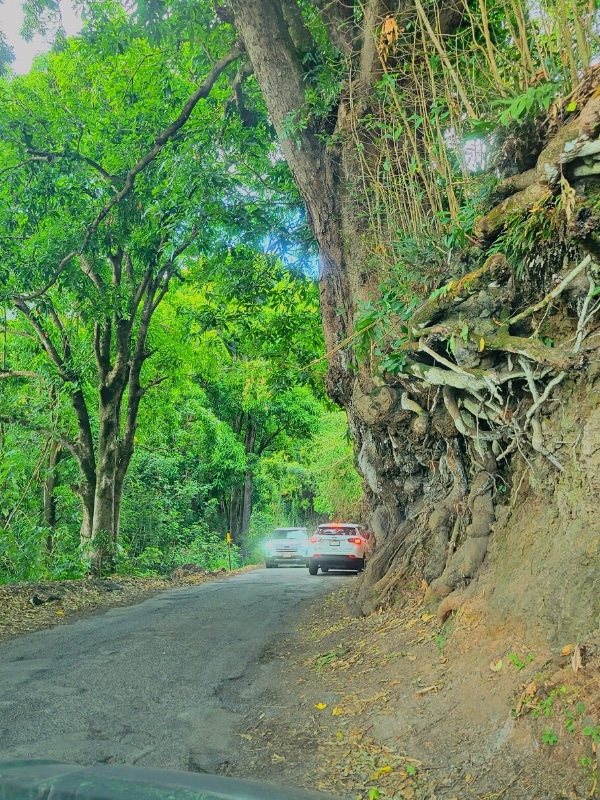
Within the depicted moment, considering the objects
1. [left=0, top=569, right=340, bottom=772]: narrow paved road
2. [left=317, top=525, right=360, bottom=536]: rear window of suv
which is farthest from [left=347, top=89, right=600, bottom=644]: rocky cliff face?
[left=317, top=525, right=360, bottom=536]: rear window of suv

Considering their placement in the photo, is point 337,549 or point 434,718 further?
point 337,549

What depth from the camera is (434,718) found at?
4953 millimetres

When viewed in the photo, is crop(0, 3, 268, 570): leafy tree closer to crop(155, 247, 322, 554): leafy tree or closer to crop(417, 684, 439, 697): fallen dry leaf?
crop(155, 247, 322, 554): leafy tree

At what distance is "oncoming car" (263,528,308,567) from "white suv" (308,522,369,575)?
19.2ft

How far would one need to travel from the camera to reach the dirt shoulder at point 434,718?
13.0 ft

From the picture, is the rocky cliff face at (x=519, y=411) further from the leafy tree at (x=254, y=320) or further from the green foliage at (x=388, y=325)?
the leafy tree at (x=254, y=320)

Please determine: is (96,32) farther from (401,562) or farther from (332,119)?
(401,562)

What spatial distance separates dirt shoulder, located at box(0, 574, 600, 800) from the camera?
13.0 ft

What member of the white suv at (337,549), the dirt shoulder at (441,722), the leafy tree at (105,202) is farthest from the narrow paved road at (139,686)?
the white suv at (337,549)

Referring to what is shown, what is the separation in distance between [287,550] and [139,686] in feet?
71.1

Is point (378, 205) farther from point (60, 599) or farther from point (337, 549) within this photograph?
point (337, 549)

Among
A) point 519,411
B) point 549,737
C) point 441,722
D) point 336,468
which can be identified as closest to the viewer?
point 549,737

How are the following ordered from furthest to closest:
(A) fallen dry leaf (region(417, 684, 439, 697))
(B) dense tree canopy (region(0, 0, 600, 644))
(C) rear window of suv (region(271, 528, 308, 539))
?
(C) rear window of suv (region(271, 528, 308, 539)), (B) dense tree canopy (region(0, 0, 600, 644)), (A) fallen dry leaf (region(417, 684, 439, 697))

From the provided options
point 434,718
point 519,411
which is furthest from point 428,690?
point 519,411
